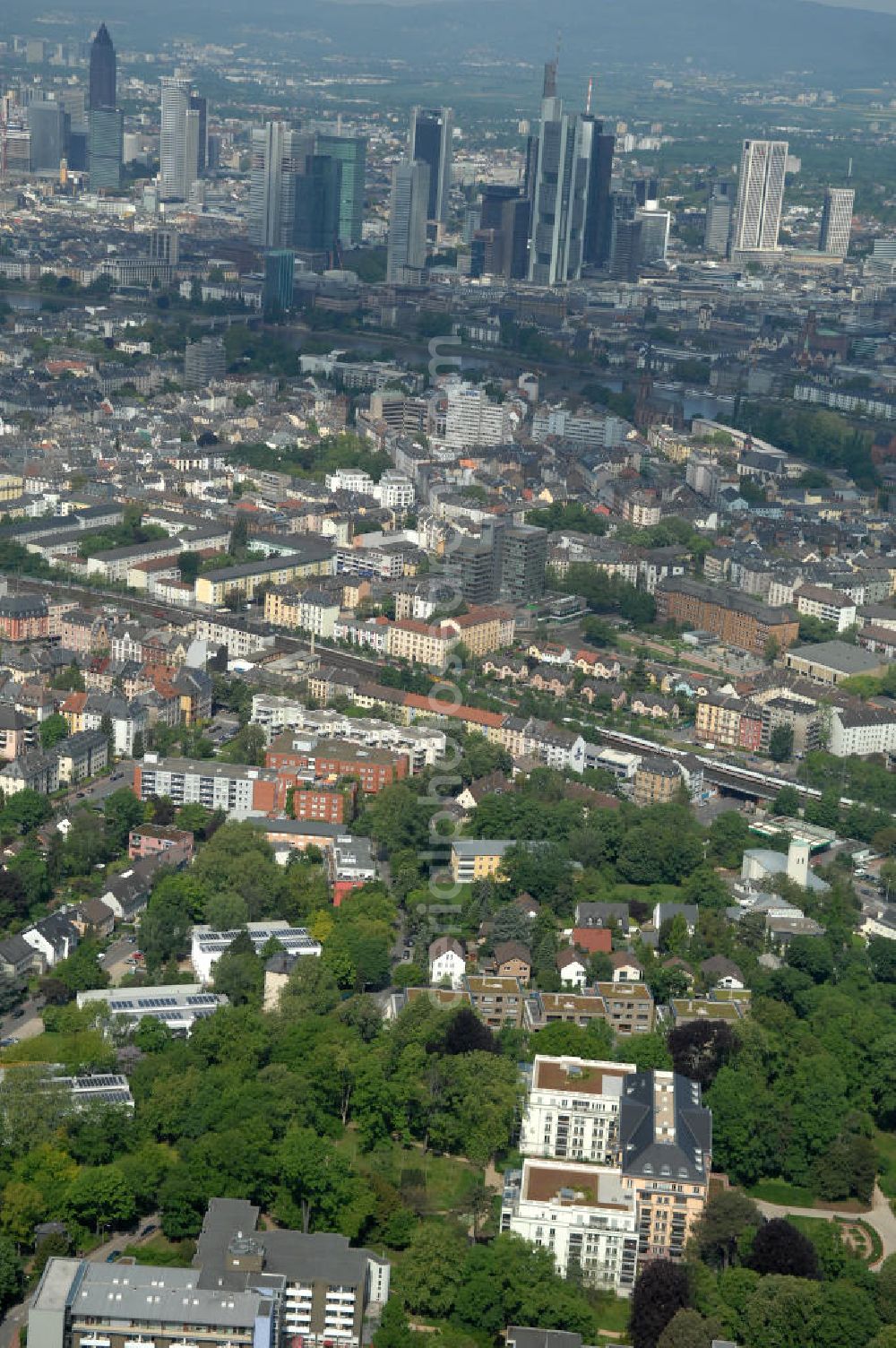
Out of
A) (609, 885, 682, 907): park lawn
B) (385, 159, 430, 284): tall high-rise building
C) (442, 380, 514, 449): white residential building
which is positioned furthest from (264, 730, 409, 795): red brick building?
(385, 159, 430, 284): tall high-rise building

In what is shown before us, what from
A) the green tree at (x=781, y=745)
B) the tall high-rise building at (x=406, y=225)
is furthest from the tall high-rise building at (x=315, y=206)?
the green tree at (x=781, y=745)

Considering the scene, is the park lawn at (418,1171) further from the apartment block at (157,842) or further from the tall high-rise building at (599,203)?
the tall high-rise building at (599,203)

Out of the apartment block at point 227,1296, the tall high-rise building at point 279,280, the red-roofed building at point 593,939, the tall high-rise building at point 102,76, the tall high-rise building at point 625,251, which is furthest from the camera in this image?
the tall high-rise building at point 102,76

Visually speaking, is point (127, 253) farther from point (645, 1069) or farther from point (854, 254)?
point (645, 1069)

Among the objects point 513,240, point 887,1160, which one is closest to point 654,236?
point 513,240

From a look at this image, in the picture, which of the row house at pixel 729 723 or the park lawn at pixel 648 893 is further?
the row house at pixel 729 723

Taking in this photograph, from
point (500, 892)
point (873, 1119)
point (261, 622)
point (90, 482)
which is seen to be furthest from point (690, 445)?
point (873, 1119)

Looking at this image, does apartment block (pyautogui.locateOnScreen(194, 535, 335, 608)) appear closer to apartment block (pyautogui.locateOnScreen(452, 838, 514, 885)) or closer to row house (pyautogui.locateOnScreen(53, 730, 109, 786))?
row house (pyautogui.locateOnScreen(53, 730, 109, 786))

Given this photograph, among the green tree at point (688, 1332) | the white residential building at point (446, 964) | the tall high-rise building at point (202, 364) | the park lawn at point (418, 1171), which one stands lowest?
the tall high-rise building at point (202, 364)
